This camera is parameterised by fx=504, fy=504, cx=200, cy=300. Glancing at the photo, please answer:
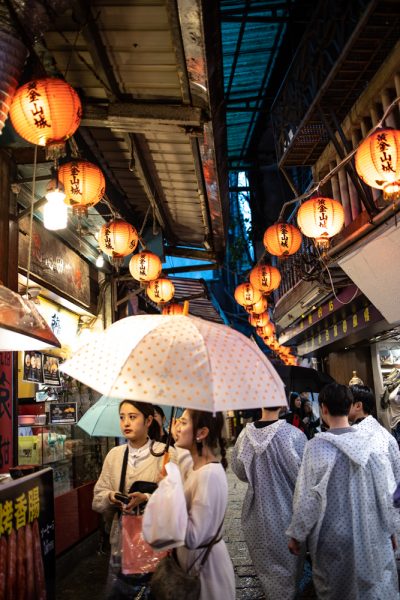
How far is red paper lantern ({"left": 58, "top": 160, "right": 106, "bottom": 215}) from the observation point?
7.04 meters

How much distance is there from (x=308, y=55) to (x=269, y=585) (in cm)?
1021

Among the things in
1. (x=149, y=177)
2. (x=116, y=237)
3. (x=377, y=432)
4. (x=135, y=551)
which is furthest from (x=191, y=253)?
(x=135, y=551)

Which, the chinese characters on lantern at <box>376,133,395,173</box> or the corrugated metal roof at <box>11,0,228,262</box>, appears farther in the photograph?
the chinese characters on lantern at <box>376,133,395,173</box>

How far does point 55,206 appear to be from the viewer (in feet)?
21.1

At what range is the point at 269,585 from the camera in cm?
655

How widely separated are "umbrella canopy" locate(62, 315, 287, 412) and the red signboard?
3449 mm

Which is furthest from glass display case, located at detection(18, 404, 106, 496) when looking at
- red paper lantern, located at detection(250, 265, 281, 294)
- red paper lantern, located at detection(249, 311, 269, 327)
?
red paper lantern, located at detection(249, 311, 269, 327)

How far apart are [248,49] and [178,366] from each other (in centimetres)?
1551

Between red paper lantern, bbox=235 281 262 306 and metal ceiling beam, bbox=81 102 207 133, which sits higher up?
metal ceiling beam, bbox=81 102 207 133

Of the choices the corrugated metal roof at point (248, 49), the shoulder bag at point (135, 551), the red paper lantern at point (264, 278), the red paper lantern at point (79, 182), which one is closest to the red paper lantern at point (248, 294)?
the red paper lantern at point (264, 278)

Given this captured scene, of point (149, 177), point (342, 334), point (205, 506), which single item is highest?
point (149, 177)

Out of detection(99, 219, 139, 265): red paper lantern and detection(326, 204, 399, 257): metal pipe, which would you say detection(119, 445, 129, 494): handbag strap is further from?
detection(326, 204, 399, 257): metal pipe

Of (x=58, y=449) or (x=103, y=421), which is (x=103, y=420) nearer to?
(x=103, y=421)

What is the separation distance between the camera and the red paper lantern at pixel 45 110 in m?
5.30
